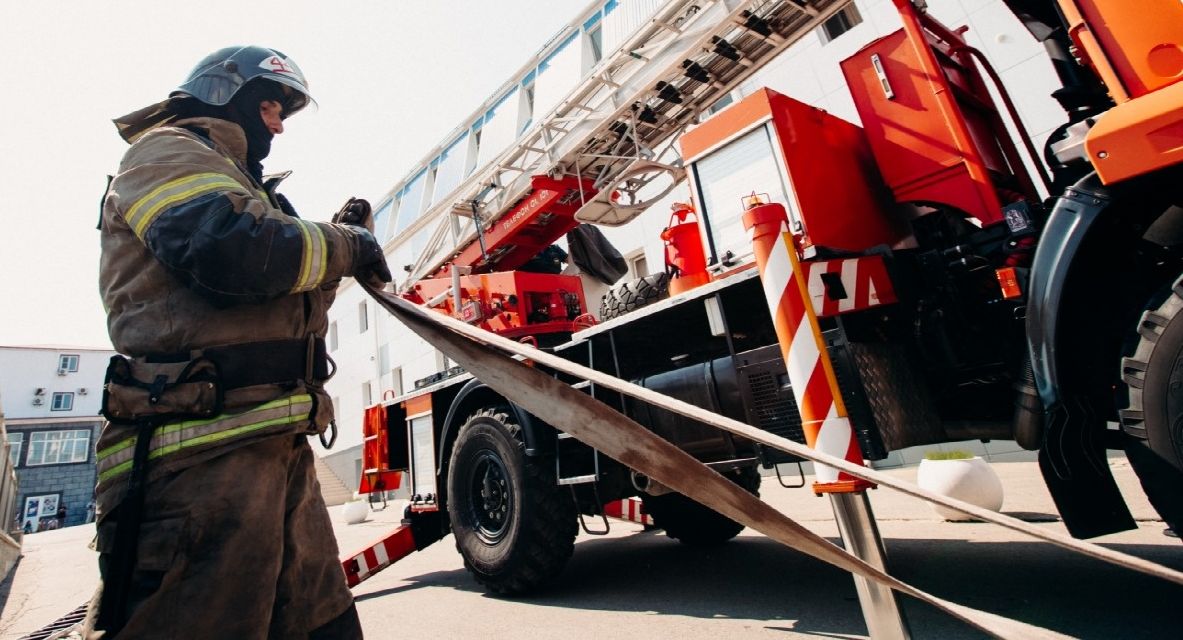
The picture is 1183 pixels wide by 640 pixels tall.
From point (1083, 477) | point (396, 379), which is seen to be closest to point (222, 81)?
point (1083, 477)

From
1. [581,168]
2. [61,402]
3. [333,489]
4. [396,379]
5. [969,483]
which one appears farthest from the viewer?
[61,402]

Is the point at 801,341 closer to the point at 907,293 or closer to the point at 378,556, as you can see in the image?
the point at 907,293

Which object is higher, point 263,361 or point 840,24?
point 840,24

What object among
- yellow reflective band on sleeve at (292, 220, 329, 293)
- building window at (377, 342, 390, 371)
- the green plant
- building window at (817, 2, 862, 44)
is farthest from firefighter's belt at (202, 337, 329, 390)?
building window at (377, 342, 390, 371)

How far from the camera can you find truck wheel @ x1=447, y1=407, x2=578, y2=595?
3740 millimetres

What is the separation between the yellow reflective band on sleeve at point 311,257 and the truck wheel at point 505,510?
8.02 feet

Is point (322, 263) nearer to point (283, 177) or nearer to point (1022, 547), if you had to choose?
point (283, 177)

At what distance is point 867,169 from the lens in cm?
317

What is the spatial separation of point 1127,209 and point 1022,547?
2.60 metres

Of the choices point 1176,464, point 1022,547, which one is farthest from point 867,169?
point 1022,547

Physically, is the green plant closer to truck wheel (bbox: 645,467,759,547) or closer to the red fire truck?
truck wheel (bbox: 645,467,759,547)

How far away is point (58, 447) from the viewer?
124 feet

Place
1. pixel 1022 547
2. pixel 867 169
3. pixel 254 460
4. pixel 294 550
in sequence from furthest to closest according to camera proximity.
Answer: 1. pixel 1022 547
2. pixel 867 169
3. pixel 294 550
4. pixel 254 460

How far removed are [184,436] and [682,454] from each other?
1.28m
